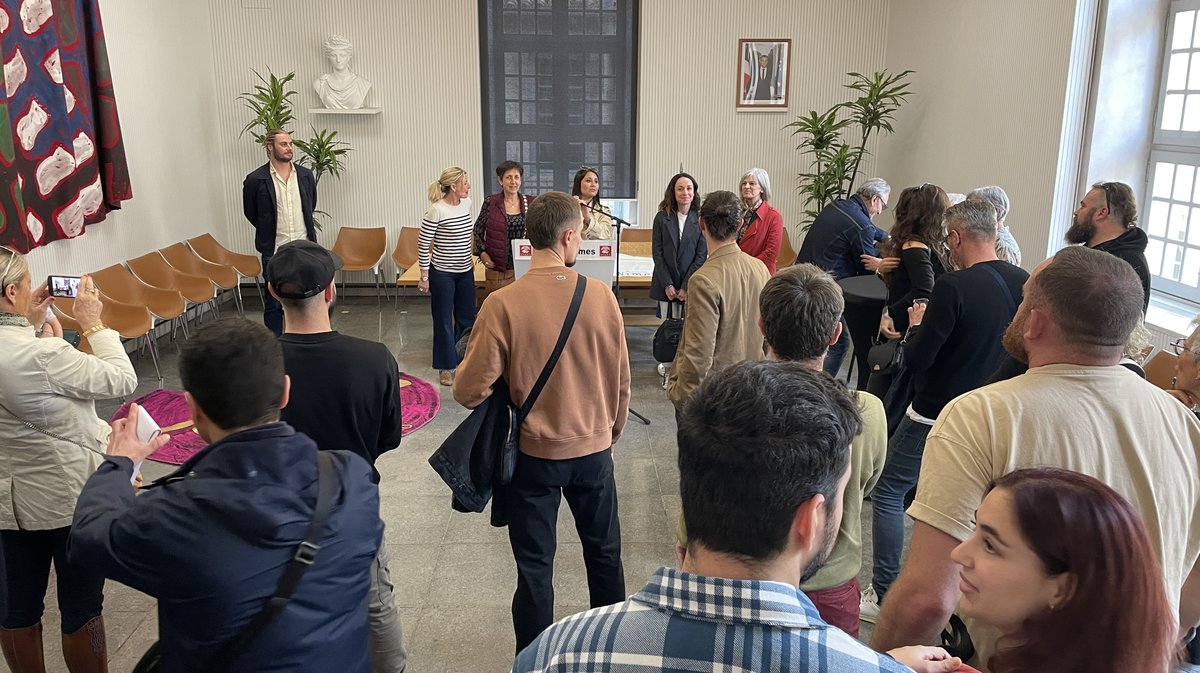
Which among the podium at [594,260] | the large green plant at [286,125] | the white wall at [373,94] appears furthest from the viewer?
the white wall at [373,94]

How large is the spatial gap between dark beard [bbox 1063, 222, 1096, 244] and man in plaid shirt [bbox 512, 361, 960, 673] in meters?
3.41

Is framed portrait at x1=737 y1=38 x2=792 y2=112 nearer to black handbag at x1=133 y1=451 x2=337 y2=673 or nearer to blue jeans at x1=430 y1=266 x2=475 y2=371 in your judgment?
blue jeans at x1=430 y1=266 x2=475 y2=371

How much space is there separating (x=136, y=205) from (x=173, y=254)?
583 millimetres

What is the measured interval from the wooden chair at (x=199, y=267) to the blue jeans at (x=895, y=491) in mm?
6349

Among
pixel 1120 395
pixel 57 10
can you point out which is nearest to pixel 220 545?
pixel 1120 395

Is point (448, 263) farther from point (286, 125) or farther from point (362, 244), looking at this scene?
point (286, 125)

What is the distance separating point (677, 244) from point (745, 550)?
4.80 metres

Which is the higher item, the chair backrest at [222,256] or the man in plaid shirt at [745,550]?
the man in plaid shirt at [745,550]

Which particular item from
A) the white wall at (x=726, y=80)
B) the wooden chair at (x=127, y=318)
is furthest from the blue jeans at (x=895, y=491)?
the white wall at (x=726, y=80)

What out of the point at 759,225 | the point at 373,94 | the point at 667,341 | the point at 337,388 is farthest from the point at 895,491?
the point at 373,94

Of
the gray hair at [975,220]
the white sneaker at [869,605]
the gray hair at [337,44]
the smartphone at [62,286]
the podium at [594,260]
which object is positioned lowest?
the white sneaker at [869,605]

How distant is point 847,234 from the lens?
502 cm

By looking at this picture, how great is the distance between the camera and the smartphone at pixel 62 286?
2648 mm

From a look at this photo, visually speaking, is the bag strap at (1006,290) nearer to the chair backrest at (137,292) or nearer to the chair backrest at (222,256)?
the chair backrest at (137,292)
